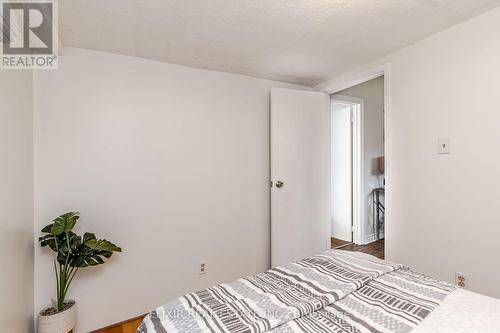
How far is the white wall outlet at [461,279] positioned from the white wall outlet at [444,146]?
0.86m

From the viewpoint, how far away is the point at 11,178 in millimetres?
1448

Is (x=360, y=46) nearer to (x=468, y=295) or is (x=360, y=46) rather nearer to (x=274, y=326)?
(x=468, y=295)

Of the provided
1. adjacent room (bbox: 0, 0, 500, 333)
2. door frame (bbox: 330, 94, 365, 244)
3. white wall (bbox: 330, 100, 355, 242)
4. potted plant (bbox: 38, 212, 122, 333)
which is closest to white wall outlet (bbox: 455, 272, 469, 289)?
adjacent room (bbox: 0, 0, 500, 333)

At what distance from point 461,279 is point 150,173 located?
250 cm

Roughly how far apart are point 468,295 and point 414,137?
4.11 ft

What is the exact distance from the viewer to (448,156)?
6.05 ft

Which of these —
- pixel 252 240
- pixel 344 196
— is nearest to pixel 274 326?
pixel 252 240

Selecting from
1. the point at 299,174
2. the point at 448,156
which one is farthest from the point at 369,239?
the point at 448,156

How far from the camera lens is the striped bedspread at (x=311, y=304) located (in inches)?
38.1

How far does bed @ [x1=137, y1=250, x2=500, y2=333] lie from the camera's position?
96 cm

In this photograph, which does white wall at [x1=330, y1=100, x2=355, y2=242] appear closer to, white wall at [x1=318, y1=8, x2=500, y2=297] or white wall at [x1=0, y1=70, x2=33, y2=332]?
white wall at [x1=318, y1=8, x2=500, y2=297]

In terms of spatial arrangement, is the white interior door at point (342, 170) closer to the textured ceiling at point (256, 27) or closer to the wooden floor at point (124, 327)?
the textured ceiling at point (256, 27)

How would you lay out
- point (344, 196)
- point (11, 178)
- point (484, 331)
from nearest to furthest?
point (484, 331)
point (11, 178)
point (344, 196)

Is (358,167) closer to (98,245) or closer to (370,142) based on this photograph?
(370,142)
